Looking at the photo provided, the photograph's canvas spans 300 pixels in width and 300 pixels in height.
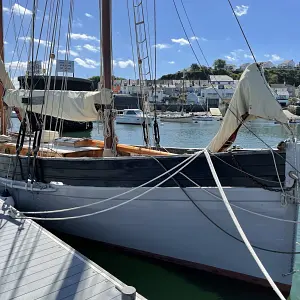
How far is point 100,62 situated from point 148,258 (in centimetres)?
445

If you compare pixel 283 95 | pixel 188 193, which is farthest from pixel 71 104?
pixel 283 95

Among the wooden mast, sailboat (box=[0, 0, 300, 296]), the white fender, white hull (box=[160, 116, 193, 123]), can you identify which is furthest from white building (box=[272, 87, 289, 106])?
sailboat (box=[0, 0, 300, 296])

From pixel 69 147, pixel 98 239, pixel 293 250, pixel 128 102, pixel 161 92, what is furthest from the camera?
pixel 161 92

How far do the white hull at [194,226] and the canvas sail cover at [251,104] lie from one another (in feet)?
3.53

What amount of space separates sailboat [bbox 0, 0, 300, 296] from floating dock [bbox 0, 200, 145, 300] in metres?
0.77

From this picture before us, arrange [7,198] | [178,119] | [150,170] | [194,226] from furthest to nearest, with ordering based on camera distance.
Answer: [178,119] < [7,198] < [150,170] < [194,226]

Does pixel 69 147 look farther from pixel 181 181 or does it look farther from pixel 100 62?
pixel 181 181

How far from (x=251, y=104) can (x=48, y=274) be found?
383 centimetres

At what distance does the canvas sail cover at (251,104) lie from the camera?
5184 mm

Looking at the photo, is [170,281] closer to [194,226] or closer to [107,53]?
[194,226]

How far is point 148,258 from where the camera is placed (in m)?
6.63

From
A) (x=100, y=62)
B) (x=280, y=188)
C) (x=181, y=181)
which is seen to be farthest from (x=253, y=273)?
(x=100, y=62)

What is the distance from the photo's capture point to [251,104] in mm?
5289

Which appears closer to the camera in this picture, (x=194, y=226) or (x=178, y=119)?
(x=194, y=226)
